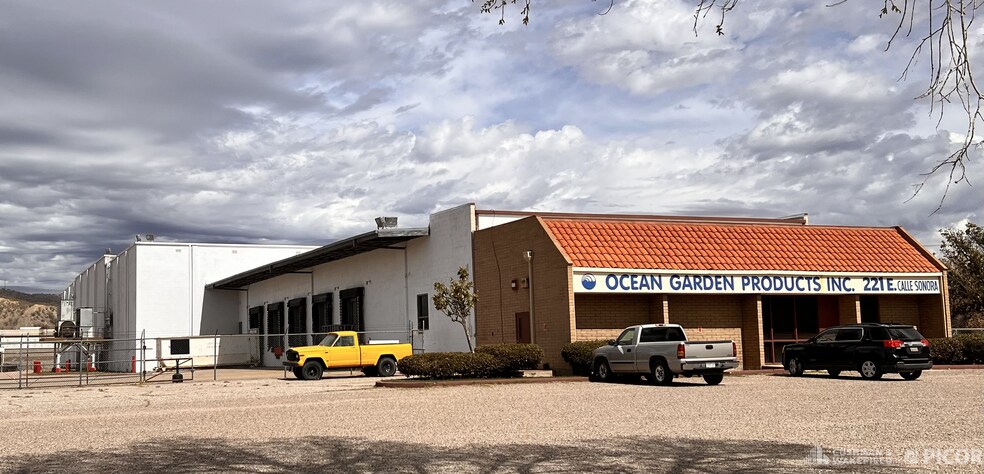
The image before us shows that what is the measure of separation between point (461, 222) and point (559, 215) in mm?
4350

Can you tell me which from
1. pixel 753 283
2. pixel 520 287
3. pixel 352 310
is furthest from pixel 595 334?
pixel 352 310

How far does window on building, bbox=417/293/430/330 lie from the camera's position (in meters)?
38.0

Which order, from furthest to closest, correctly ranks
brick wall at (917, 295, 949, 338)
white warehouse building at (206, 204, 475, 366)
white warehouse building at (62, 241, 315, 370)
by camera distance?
1. white warehouse building at (62, 241, 315, 370)
2. white warehouse building at (206, 204, 475, 366)
3. brick wall at (917, 295, 949, 338)

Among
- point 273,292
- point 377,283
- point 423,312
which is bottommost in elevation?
point 423,312

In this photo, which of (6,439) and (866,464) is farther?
(6,439)

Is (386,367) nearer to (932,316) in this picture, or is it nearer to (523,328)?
(523,328)

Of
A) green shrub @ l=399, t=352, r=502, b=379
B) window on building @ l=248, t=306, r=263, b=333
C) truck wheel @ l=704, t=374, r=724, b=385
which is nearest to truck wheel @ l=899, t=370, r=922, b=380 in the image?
truck wheel @ l=704, t=374, r=724, b=385

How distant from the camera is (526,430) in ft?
46.2

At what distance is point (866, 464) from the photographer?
10.4 meters

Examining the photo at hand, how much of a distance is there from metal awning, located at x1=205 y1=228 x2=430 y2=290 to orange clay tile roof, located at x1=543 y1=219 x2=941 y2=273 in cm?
807

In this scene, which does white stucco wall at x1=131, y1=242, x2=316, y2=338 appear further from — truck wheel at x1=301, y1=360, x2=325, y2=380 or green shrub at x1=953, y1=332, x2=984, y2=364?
green shrub at x1=953, y1=332, x2=984, y2=364

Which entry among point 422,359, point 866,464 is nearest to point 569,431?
point 866,464

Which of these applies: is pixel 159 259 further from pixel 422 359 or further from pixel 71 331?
pixel 422 359

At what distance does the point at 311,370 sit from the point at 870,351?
19.1 metres
